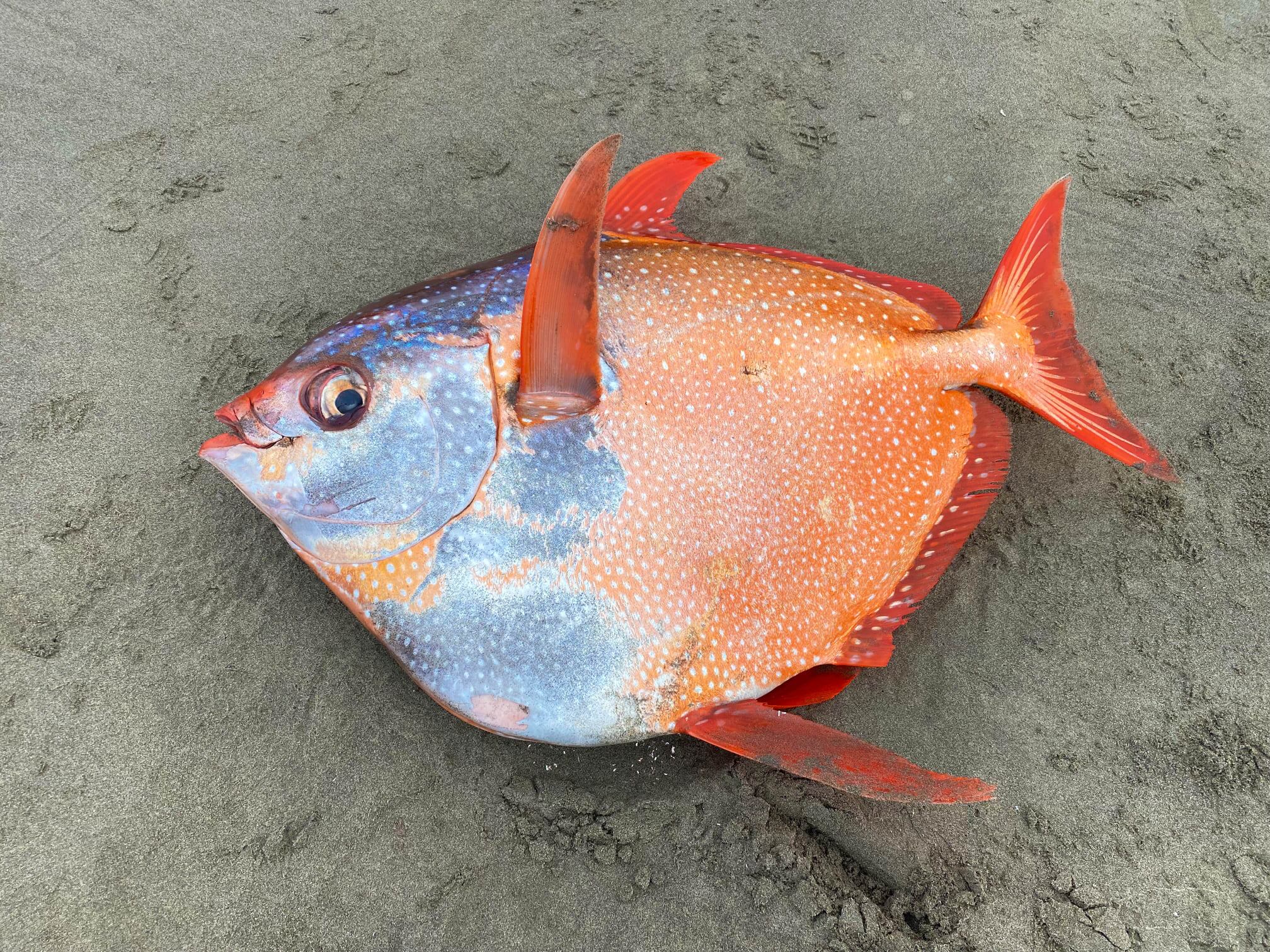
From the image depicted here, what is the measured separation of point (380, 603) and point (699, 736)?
88cm

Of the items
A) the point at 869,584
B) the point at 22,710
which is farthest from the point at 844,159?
the point at 22,710

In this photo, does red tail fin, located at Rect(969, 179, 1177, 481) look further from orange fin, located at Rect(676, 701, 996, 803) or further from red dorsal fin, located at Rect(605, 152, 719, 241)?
orange fin, located at Rect(676, 701, 996, 803)

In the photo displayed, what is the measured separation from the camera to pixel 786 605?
189 cm

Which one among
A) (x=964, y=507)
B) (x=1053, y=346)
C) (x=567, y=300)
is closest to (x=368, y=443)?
(x=567, y=300)

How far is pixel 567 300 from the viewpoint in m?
1.66

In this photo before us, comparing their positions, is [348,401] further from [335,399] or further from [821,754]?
[821,754]

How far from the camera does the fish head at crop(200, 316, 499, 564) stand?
1682mm

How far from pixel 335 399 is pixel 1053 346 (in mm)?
2112

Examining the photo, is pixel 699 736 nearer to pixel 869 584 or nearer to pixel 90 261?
pixel 869 584

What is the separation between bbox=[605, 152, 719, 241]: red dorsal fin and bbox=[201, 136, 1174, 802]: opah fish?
0.11 ft

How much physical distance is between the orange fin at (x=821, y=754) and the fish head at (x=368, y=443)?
88cm

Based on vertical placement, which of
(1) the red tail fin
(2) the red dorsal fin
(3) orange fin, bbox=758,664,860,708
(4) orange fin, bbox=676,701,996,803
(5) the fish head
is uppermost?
(2) the red dorsal fin

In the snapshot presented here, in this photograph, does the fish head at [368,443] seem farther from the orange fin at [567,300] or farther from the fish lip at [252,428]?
the orange fin at [567,300]

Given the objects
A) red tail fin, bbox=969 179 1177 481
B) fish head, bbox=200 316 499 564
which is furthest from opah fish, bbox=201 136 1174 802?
red tail fin, bbox=969 179 1177 481
